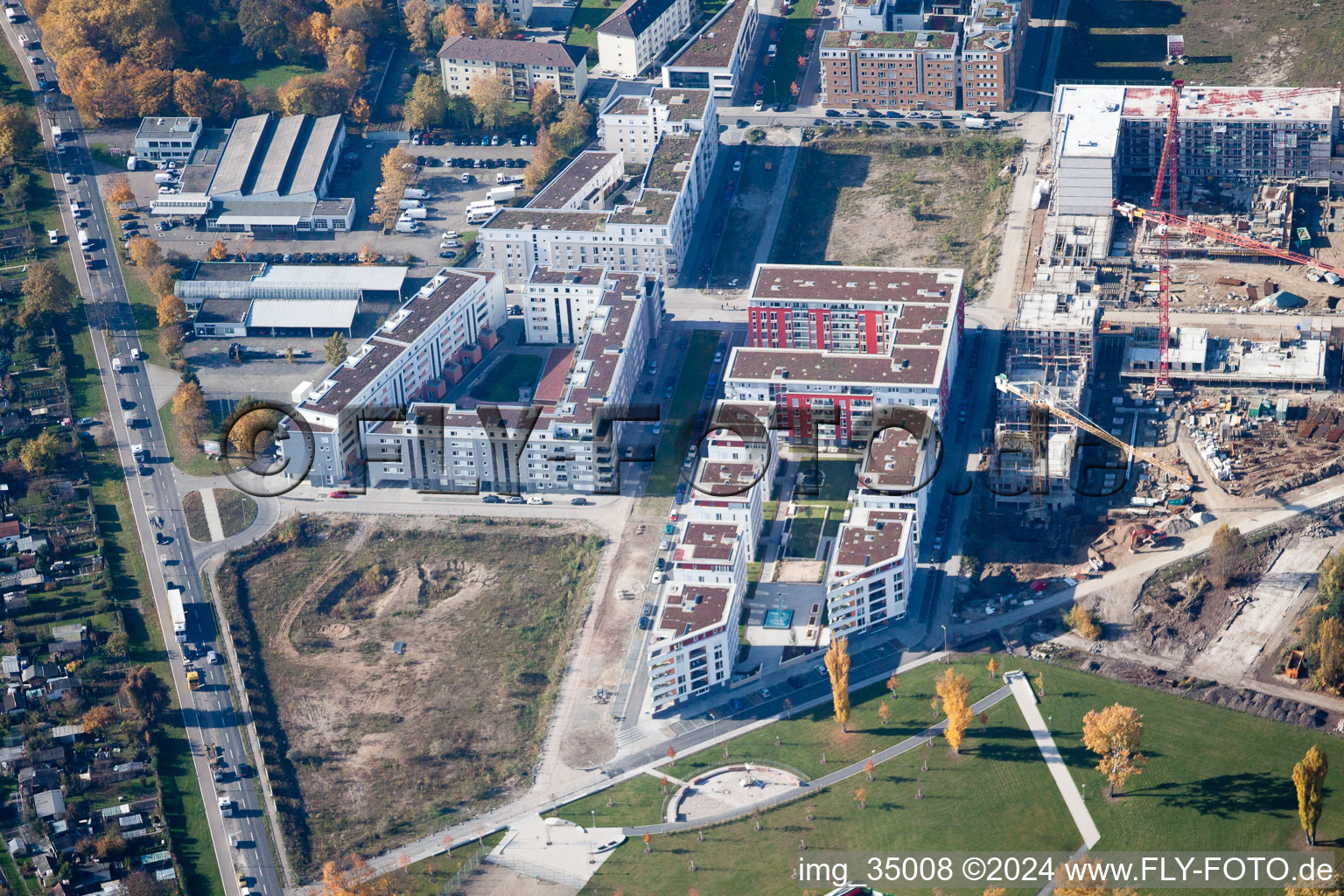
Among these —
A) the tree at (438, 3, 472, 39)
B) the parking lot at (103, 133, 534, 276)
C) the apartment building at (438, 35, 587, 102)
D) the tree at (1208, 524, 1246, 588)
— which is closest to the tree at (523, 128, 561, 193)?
the parking lot at (103, 133, 534, 276)

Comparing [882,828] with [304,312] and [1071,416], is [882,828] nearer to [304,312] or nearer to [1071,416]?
[1071,416]

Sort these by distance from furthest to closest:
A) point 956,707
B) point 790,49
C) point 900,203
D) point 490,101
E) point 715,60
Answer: point 790,49
point 715,60
point 490,101
point 900,203
point 956,707

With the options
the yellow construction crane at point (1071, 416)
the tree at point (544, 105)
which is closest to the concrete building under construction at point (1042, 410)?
the yellow construction crane at point (1071, 416)

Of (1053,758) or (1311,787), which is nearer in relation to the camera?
(1311,787)

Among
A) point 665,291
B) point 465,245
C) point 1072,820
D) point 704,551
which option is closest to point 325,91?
point 465,245

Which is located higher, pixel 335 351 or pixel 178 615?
pixel 335 351

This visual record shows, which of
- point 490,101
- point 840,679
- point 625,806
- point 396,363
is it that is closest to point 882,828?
point 840,679
